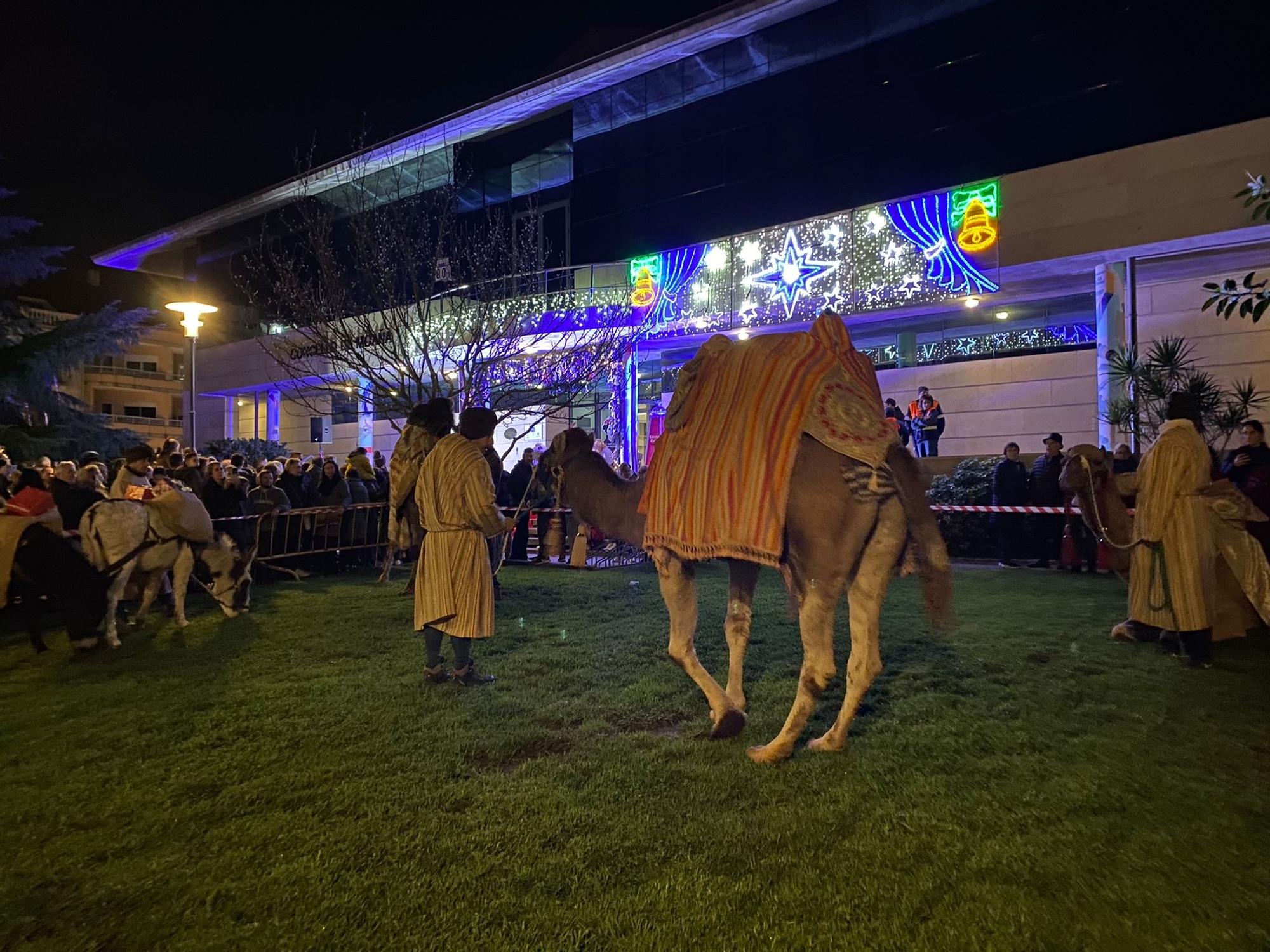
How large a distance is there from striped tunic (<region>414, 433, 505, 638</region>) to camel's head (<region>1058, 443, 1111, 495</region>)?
5.26m

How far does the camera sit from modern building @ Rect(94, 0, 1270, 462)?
13.2 metres

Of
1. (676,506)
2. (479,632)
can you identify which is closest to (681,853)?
(676,506)

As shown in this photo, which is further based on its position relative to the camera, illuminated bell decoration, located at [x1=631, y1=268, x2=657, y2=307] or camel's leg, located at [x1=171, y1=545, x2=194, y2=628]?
illuminated bell decoration, located at [x1=631, y1=268, x2=657, y2=307]

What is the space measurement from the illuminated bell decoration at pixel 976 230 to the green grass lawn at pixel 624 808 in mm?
10283

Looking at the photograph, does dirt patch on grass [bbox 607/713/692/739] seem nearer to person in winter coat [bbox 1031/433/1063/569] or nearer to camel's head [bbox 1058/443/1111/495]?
camel's head [bbox 1058/443/1111/495]

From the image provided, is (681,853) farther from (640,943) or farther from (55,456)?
(55,456)

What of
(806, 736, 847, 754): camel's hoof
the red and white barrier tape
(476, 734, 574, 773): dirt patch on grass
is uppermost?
the red and white barrier tape

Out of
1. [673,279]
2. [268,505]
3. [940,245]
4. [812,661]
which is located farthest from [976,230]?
[268,505]

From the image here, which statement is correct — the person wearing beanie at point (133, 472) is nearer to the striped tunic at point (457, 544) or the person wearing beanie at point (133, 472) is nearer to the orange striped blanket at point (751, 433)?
the striped tunic at point (457, 544)

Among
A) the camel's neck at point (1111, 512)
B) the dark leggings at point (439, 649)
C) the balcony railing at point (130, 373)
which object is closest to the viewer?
the dark leggings at point (439, 649)

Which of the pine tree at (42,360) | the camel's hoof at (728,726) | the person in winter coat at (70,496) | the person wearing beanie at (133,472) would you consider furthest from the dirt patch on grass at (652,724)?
the pine tree at (42,360)

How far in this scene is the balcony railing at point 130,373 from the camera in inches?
1682

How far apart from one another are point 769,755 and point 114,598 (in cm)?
686

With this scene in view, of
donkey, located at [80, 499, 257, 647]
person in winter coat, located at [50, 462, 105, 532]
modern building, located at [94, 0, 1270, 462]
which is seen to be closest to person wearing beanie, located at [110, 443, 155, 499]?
person in winter coat, located at [50, 462, 105, 532]
